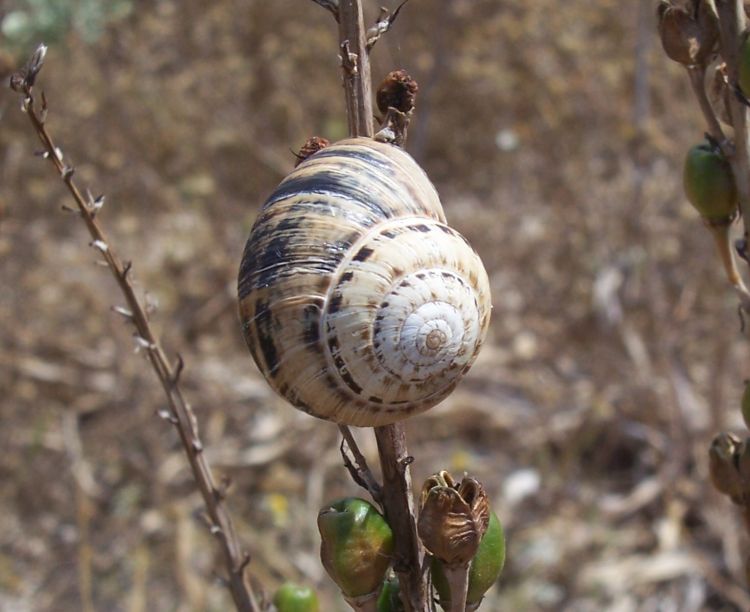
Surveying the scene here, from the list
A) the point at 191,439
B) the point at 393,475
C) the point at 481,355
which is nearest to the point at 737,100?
the point at 393,475

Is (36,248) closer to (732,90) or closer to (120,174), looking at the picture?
(120,174)

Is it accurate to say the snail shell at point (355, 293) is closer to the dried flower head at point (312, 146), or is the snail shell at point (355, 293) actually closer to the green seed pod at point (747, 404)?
the dried flower head at point (312, 146)

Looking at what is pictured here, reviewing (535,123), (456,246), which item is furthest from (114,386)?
(456,246)

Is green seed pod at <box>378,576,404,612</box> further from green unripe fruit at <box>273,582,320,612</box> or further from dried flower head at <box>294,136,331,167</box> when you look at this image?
dried flower head at <box>294,136,331,167</box>

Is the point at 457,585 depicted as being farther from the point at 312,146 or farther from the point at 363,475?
the point at 312,146

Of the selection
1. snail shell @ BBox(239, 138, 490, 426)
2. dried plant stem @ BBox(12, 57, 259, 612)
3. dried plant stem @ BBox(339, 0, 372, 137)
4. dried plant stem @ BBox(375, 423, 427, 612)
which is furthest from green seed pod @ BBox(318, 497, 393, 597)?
dried plant stem @ BBox(339, 0, 372, 137)

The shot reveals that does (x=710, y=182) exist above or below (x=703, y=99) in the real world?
below
